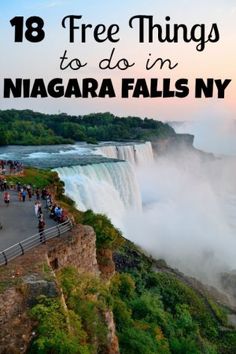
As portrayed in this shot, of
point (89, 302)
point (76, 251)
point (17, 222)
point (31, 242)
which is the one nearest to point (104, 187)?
point (17, 222)

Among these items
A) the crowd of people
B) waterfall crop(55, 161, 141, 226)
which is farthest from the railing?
waterfall crop(55, 161, 141, 226)

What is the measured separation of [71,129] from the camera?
90125 mm

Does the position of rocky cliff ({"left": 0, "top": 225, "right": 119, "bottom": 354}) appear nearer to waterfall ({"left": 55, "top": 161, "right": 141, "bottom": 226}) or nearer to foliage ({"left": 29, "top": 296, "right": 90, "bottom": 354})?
foliage ({"left": 29, "top": 296, "right": 90, "bottom": 354})

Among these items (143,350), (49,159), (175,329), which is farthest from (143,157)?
(143,350)

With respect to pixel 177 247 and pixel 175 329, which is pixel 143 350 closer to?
pixel 175 329

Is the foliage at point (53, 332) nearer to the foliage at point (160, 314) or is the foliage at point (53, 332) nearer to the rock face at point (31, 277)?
the rock face at point (31, 277)

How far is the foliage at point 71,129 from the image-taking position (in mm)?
78562

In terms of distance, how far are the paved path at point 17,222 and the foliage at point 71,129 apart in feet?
169

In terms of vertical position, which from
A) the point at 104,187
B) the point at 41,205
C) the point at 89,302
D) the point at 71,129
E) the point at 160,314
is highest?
the point at 71,129

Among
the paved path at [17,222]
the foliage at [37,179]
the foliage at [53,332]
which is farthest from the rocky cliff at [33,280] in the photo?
the foliage at [37,179]

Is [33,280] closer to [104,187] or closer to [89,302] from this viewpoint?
[89,302]

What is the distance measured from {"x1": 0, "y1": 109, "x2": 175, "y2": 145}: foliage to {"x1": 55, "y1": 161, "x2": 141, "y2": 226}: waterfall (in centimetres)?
3203

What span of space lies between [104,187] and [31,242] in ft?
80.5

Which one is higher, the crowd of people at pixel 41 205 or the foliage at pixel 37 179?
the crowd of people at pixel 41 205
